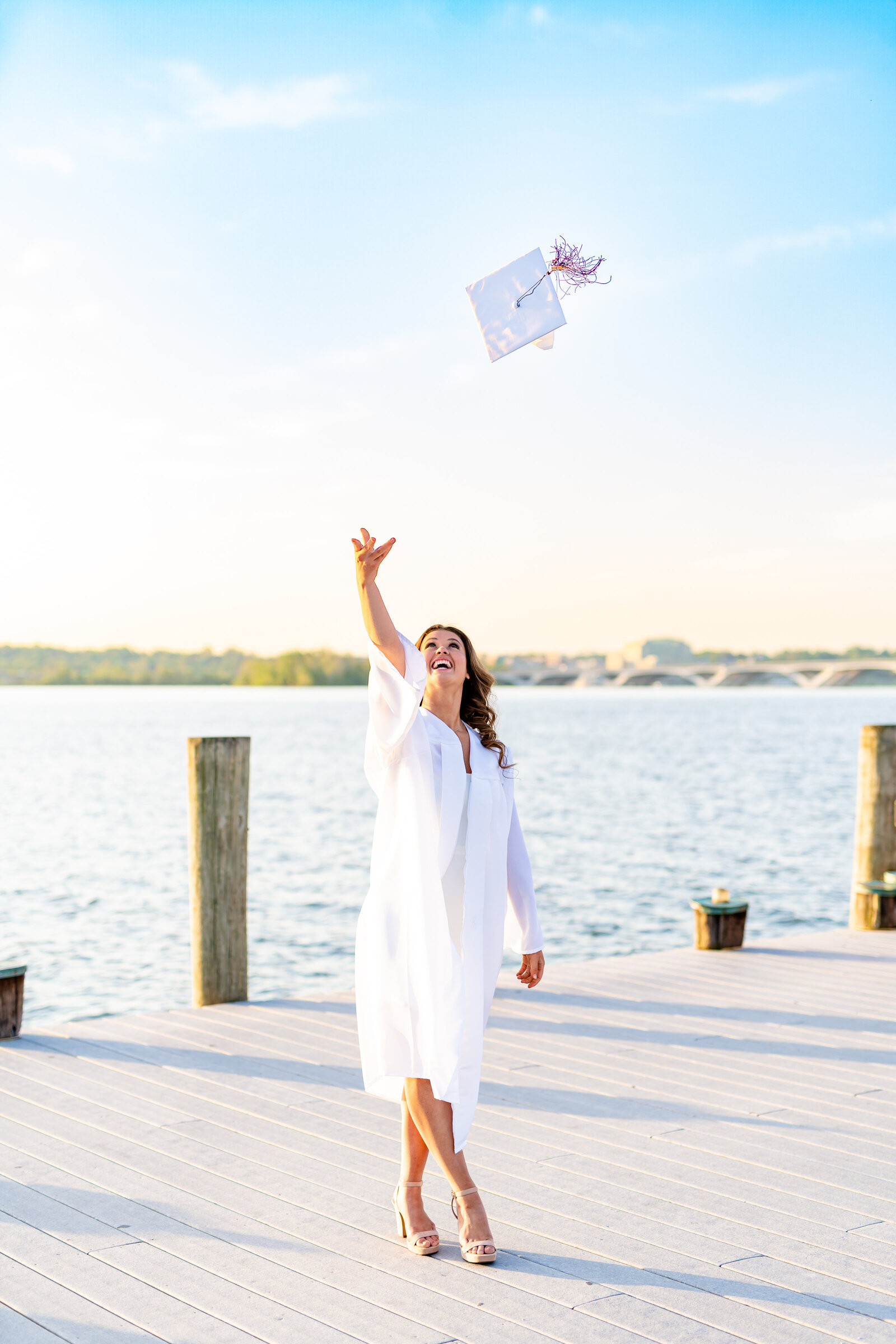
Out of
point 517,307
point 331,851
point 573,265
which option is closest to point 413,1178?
point 517,307

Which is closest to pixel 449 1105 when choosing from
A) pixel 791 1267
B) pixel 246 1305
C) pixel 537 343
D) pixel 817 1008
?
pixel 246 1305

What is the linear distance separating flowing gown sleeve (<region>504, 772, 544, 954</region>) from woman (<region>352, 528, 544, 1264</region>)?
0.14 meters

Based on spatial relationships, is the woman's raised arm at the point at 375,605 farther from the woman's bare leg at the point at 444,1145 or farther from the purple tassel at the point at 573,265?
the woman's bare leg at the point at 444,1145

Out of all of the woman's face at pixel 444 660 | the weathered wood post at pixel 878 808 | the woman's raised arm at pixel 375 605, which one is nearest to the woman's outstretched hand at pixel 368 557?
the woman's raised arm at pixel 375 605

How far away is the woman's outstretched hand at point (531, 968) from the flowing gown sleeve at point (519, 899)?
2 cm

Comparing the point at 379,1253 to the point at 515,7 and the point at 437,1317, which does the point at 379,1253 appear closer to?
the point at 437,1317

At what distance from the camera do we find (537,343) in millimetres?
3490

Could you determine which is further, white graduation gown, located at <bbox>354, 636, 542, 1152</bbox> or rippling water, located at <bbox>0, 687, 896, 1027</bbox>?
rippling water, located at <bbox>0, 687, 896, 1027</bbox>

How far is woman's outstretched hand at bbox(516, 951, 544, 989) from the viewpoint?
3.53m

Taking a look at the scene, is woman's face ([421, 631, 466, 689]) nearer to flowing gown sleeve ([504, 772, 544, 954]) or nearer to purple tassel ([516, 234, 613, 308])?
flowing gown sleeve ([504, 772, 544, 954])

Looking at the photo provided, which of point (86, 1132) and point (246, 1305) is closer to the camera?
point (246, 1305)

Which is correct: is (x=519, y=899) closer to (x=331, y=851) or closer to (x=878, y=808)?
(x=878, y=808)

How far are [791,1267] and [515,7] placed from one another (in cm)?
745

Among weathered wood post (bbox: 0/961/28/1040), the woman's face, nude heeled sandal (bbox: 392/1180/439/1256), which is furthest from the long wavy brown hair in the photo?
weathered wood post (bbox: 0/961/28/1040)
